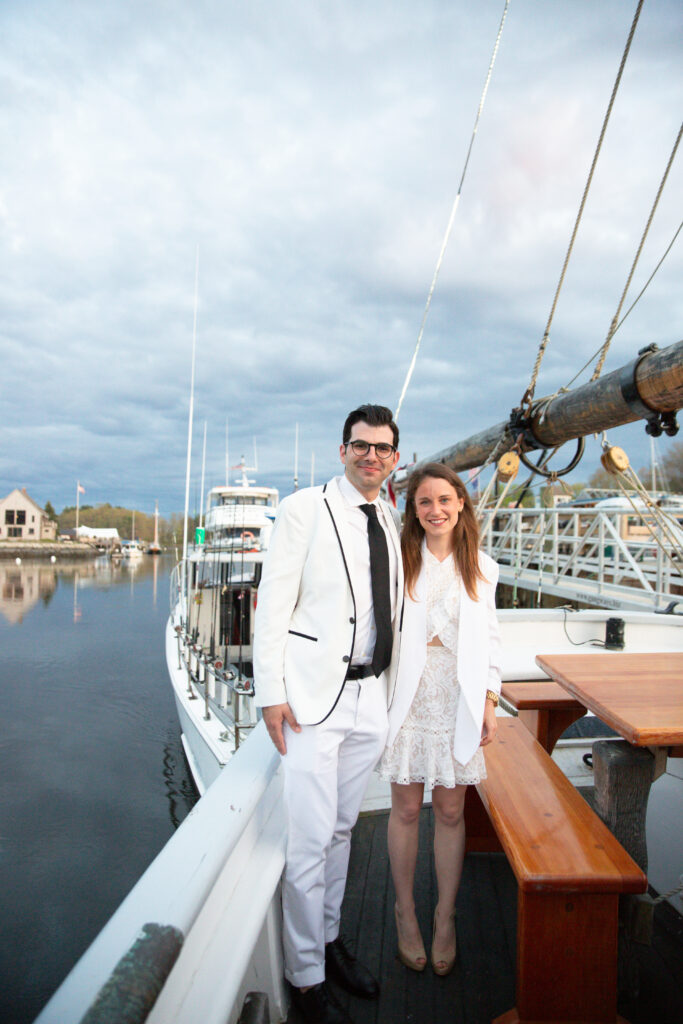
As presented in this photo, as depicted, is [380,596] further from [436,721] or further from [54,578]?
[54,578]

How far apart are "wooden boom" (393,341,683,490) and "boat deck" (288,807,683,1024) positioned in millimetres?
1787

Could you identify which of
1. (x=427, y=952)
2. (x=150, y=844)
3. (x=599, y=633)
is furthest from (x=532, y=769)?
(x=150, y=844)

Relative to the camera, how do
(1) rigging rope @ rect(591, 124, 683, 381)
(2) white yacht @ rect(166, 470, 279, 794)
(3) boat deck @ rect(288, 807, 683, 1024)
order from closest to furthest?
1. (3) boat deck @ rect(288, 807, 683, 1024)
2. (1) rigging rope @ rect(591, 124, 683, 381)
3. (2) white yacht @ rect(166, 470, 279, 794)

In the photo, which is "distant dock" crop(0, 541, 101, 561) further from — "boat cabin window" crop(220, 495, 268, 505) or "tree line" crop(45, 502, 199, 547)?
"boat cabin window" crop(220, 495, 268, 505)

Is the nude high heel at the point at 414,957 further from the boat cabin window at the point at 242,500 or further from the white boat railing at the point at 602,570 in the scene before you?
the boat cabin window at the point at 242,500

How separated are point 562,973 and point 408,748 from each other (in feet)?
2.44

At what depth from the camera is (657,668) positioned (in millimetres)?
2361

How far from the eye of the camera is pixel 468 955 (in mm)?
2051

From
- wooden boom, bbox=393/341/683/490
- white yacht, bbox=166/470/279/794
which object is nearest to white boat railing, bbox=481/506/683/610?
wooden boom, bbox=393/341/683/490

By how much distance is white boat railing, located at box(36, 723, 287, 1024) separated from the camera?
842 millimetres

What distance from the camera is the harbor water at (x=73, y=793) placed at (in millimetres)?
6789

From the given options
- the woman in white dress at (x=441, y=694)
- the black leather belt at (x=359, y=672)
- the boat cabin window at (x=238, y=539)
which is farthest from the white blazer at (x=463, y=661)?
the boat cabin window at (x=238, y=539)

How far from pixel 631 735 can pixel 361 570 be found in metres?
0.94

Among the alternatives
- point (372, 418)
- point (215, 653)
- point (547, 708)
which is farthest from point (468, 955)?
point (215, 653)
